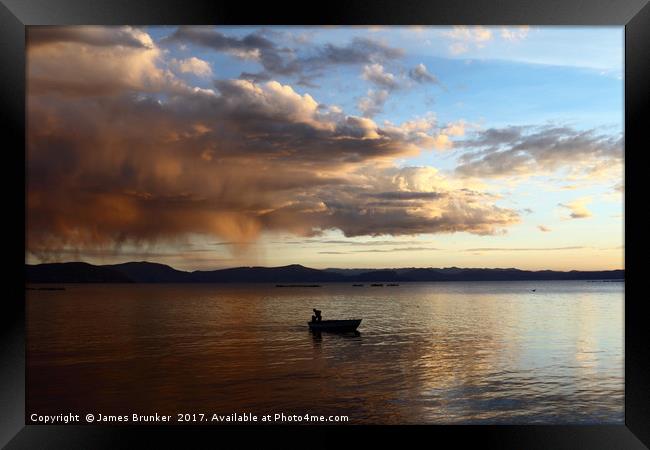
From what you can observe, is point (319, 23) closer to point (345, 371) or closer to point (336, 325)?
point (345, 371)

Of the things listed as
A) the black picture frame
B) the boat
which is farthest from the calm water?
the black picture frame

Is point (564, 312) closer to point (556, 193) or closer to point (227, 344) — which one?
point (556, 193)

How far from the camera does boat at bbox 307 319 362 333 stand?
1911cm

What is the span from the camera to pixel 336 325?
20.0 m

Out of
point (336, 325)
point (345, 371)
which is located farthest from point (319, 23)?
point (336, 325)

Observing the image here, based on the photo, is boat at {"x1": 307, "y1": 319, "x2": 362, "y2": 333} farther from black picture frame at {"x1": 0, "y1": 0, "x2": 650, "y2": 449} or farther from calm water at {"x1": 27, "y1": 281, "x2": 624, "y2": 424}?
black picture frame at {"x1": 0, "y1": 0, "x2": 650, "y2": 449}

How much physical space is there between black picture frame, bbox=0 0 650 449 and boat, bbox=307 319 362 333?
15000 mm

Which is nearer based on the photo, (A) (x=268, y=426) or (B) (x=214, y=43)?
(A) (x=268, y=426)

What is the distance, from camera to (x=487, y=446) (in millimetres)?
3914

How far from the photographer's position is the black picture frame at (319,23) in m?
3.89

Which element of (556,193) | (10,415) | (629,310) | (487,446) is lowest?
(487,446)

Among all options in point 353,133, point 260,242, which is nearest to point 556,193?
point 353,133

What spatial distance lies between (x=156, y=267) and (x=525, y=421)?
7948 centimetres

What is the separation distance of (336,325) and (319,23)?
1683 cm
